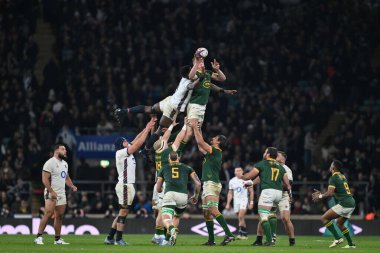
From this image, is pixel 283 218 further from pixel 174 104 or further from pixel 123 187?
pixel 174 104

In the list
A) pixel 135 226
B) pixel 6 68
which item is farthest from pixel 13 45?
pixel 135 226

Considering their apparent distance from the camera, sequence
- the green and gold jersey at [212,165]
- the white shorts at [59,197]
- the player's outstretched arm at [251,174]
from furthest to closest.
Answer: the white shorts at [59,197] → the green and gold jersey at [212,165] → the player's outstretched arm at [251,174]

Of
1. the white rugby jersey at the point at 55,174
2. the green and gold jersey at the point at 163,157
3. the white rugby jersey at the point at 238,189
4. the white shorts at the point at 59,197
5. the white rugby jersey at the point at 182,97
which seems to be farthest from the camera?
the white rugby jersey at the point at 238,189

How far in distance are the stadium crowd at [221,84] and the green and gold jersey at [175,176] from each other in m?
11.6

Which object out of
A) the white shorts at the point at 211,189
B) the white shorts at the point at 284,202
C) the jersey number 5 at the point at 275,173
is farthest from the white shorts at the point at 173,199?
the white shorts at the point at 284,202

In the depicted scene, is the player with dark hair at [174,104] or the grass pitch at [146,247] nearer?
the grass pitch at [146,247]

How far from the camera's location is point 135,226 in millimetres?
36312

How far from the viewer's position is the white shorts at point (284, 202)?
2802 centimetres

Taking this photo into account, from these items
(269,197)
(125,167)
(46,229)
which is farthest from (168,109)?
(46,229)

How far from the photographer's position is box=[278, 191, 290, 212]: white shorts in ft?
91.9

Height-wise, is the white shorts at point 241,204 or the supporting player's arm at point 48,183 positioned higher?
the supporting player's arm at point 48,183

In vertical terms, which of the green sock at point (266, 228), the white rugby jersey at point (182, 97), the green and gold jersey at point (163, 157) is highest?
the white rugby jersey at point (182, 97)

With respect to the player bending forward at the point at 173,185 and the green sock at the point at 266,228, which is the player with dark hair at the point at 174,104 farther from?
the green sock at the point at 266,228

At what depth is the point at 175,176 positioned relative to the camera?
25.5m
